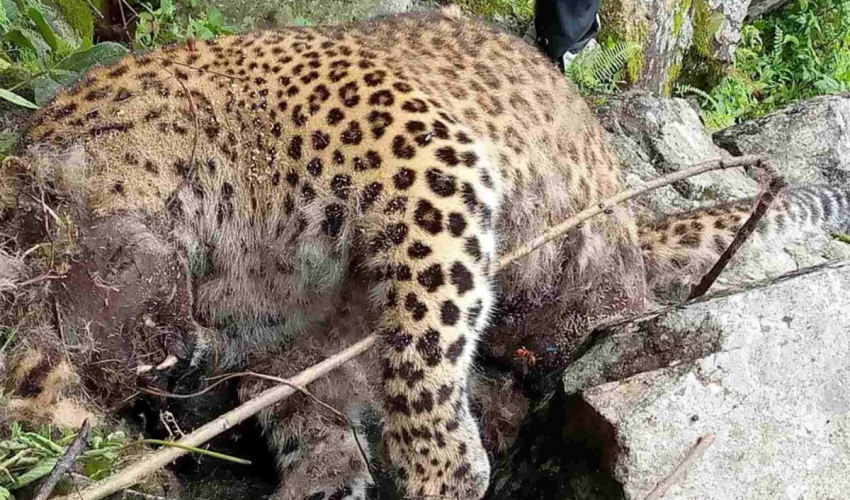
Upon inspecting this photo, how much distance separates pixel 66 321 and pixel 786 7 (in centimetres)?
1175

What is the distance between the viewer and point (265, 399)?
3.28 m

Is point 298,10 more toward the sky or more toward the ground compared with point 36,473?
more toward the sky

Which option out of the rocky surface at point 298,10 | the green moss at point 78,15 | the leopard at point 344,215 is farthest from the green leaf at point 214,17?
the leopard at point 344,215

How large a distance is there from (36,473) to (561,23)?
5.80 metres

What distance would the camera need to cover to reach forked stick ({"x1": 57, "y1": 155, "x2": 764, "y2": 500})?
2.88m

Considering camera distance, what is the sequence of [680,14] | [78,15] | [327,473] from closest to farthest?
[327,473], [78,15], [680,14]

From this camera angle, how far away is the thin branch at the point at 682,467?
10.7 ft

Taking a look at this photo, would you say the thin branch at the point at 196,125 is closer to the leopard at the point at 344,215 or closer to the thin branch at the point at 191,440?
the leopard at the point at 344,215

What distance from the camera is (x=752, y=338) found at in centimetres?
370

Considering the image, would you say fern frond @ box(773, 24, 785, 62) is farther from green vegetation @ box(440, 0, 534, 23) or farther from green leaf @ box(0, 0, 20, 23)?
green leaf @ box(0, 0, 20, 23)

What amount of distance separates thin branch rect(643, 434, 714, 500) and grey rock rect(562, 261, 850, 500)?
0.04 meters

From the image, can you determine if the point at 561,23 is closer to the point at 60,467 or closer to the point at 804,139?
the point at 804,139

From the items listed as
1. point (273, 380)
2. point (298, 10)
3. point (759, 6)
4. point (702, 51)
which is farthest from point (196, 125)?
point (759, 6)

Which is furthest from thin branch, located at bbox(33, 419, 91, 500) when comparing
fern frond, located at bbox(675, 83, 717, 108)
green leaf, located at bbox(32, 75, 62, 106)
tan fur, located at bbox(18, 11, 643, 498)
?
fern frond, located at bbox(675, 83, 717, 108)
